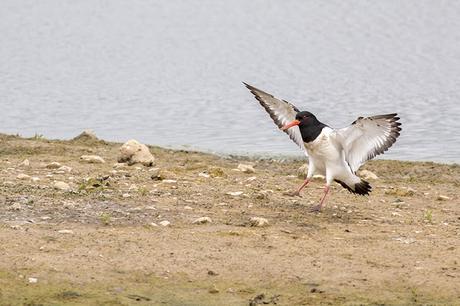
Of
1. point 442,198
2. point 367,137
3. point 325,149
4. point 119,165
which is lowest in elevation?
point 442,198

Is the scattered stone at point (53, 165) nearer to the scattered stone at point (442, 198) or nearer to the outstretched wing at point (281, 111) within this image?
the outstretched wing at point (281, 111)

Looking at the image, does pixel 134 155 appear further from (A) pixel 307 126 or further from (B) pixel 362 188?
(B) pixel 362 188

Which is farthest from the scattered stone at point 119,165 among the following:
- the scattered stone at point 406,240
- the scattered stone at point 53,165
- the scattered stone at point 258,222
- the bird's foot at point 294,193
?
the scattered stone at point 406,240

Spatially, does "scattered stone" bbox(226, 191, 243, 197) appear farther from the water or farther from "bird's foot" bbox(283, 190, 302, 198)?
the water

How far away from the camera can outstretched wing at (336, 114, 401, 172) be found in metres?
11.5

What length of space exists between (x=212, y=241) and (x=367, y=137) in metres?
3.13

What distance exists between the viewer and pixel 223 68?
29.8 metres

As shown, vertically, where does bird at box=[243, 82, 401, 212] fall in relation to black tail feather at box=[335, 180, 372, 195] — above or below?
above

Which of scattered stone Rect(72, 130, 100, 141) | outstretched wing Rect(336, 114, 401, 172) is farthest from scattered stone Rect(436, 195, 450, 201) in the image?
scattered stone Rect(72, 130, 100, 141)

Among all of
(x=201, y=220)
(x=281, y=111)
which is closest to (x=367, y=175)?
(x=281, y=111)

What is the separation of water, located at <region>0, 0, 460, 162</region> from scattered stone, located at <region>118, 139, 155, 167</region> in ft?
13.1

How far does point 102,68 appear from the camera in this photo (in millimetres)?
30234

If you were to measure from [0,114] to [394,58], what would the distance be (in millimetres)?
14320

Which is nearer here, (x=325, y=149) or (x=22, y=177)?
(x=325, y=149)
